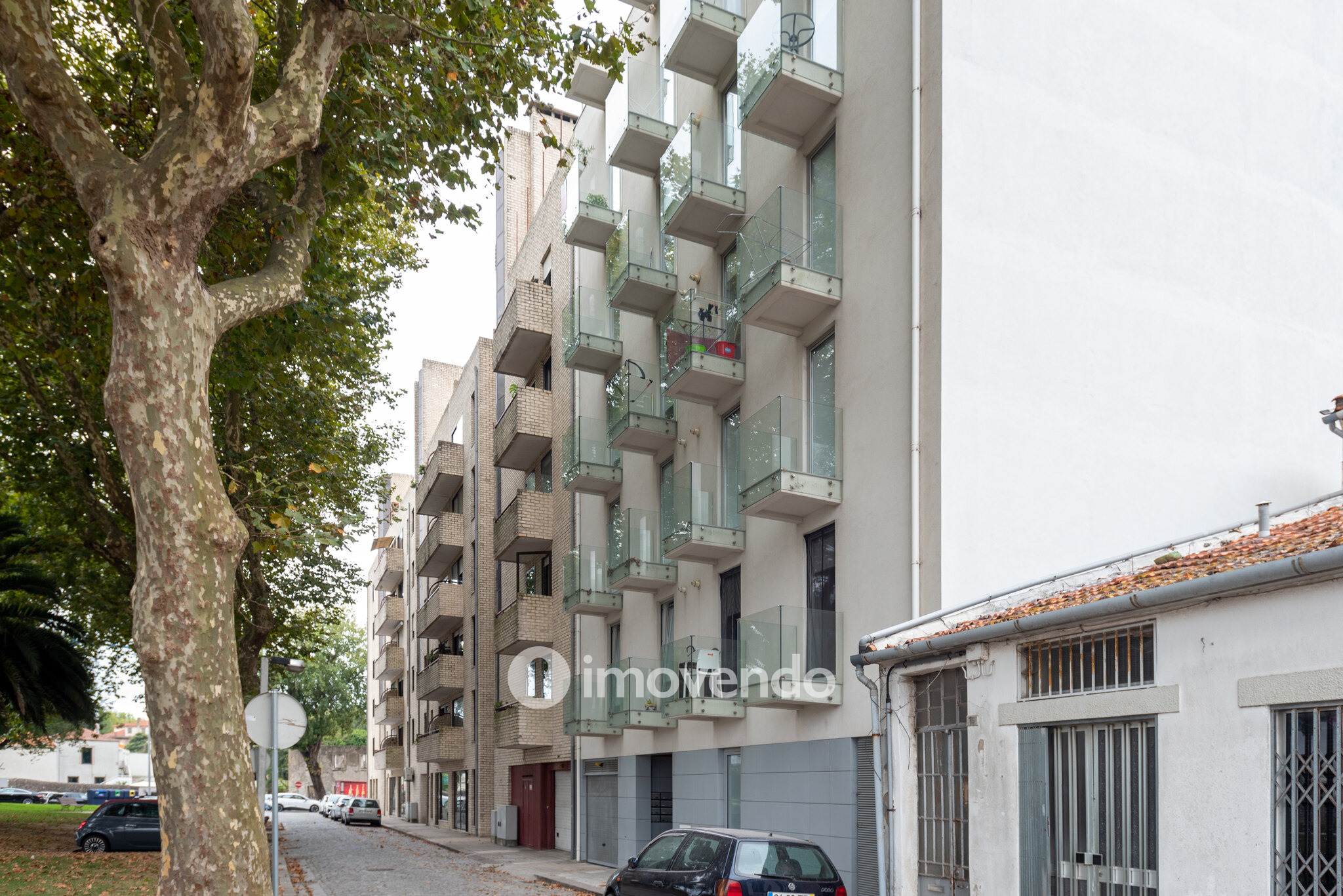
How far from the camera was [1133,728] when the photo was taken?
920 cm

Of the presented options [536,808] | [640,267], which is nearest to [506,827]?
[536,808]

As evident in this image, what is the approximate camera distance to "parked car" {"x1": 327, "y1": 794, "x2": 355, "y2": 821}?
54094 mm

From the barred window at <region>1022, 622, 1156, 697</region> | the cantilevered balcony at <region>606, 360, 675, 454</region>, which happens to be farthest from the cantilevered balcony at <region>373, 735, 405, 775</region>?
the barred window at <region>1022, 622, 1156, 697</region>

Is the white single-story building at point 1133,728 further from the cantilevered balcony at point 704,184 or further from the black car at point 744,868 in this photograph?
the cantilevered balcony at point 704,184

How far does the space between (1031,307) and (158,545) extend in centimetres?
1060

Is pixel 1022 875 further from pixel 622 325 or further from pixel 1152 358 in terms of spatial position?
pixel 622 325

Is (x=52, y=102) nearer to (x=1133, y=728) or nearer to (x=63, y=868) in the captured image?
(x=1133, y=728)

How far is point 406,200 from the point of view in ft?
49.5

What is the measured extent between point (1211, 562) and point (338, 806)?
55.0 meters

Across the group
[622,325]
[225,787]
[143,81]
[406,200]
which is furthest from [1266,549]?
[622,325]

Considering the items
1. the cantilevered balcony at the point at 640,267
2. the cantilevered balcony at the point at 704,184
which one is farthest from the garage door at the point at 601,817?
the cantilevered balcony at the point at 704,184

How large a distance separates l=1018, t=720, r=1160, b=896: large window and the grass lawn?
10.6 metres

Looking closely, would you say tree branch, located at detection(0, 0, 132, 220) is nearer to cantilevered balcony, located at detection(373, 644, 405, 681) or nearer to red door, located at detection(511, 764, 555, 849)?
red door, located at detection(511, 764, 555, 849)

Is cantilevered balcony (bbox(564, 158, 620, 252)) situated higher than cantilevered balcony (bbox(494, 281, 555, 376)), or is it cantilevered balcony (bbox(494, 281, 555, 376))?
cantilevered balcony (bbox(564, 158, 620, 252))
